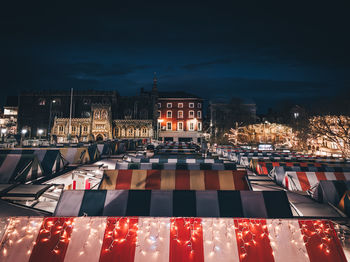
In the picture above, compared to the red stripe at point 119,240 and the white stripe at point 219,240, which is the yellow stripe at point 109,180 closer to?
the red stripe at point 119,240

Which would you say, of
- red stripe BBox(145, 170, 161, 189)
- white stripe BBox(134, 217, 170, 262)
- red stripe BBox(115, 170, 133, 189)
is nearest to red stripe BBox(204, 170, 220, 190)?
red stripe BBox(145, 170, 161, 189)

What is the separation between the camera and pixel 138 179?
4961 millimetres

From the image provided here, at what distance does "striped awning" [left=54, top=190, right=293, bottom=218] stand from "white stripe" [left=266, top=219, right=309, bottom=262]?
2.74 ft

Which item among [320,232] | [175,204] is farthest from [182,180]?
[320,232]

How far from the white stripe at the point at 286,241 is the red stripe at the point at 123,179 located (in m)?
3.49

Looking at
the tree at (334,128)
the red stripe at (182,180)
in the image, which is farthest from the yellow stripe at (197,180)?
the tree at (334,128)

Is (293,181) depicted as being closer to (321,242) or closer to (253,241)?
(321,242)

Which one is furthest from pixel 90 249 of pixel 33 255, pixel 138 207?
pixel 138 207

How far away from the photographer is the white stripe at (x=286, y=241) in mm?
2156

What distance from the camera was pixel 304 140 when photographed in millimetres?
21125

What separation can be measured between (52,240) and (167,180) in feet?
9.83

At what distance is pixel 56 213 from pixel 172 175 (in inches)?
106

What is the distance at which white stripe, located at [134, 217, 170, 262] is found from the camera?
6.93ft

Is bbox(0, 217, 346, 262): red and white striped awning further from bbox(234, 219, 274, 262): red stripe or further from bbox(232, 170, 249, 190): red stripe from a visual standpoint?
bbox(232, 170, 249, 190): red stripe
